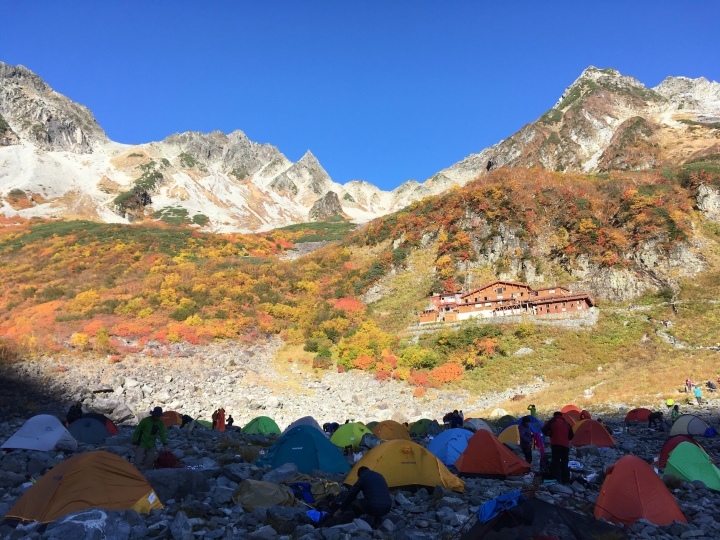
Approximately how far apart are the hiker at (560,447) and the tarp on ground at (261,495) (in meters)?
6.08

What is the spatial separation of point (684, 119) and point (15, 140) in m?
174

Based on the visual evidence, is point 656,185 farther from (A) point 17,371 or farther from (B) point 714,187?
(A) point 17,371

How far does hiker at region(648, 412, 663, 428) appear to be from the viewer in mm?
17375

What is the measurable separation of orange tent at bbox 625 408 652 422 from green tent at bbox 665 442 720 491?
9.85 m

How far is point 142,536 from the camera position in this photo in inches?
245

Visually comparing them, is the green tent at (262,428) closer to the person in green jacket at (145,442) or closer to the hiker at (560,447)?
the person in green jacket at (145,442)

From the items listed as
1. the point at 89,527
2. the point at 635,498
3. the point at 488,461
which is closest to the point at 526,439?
the point at 488,461

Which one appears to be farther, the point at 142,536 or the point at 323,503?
the point at 323,503

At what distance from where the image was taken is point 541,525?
18.6ft

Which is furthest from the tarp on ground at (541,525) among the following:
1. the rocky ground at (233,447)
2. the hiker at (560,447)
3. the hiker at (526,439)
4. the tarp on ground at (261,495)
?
the hiker at (526,439)

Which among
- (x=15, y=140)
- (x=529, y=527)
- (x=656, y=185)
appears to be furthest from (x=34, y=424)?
(x=15, y=140)

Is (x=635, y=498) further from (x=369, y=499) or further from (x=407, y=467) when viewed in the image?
(x=369, y=499)

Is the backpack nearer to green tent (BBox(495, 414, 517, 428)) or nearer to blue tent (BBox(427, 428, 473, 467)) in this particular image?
blue tent (BBox(427, 428, 473, 467))

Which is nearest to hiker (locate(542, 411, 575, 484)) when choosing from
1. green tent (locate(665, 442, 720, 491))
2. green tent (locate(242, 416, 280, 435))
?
green tent (locate(665, 442, 720, 491))
